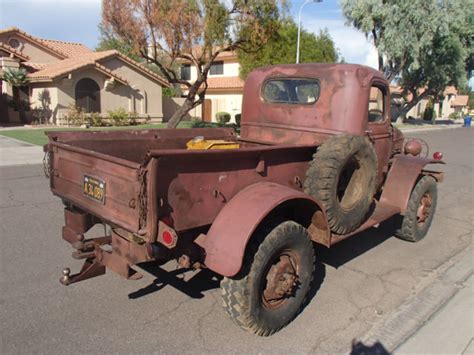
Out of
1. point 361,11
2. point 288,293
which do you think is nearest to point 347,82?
point 288,293

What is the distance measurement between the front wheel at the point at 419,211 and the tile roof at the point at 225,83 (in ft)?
78.6

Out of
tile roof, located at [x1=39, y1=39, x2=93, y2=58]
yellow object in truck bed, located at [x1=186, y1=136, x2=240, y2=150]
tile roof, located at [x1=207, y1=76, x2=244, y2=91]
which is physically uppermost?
tile roof, located at [x1=39, y1=39, x2=93, y2=58]

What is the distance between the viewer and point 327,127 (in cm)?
440

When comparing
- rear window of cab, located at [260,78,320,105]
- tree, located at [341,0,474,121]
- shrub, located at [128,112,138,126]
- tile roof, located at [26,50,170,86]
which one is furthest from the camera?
tree, located at [341,0,474,121]

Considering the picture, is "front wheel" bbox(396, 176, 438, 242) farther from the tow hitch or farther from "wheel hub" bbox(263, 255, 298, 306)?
the tow hitch

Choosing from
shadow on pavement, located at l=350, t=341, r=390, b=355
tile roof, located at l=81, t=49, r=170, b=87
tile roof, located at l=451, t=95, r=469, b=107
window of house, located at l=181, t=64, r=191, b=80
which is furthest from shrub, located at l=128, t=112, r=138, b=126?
tile roof, located at l=451, t=95, r=469, b=107

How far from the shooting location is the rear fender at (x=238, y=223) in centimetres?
284

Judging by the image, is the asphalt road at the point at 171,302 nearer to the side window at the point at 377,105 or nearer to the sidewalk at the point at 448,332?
the sidewalk at the point at 448,332

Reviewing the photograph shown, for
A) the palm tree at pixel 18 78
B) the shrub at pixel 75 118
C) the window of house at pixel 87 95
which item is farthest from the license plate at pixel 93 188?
the palm tree at pixel 18 78

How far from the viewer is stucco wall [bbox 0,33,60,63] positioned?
23.2 metres

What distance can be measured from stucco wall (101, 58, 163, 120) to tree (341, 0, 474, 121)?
49.6 feet

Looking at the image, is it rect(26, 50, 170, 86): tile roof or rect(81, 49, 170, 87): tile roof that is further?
rect(81, 49, 170, 87): tile roof

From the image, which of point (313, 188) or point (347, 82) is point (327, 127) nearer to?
point (347, 82)

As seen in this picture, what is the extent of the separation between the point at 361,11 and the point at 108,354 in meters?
29.5
